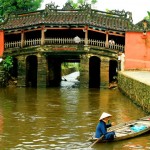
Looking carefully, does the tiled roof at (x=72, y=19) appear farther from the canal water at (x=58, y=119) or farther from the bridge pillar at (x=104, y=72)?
the canal water at (x=58, y=119)

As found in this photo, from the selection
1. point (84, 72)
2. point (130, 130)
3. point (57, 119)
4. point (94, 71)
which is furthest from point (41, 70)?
point (130, 130)

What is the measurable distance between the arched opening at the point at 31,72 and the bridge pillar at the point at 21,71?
2.42 feet

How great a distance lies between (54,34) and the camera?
1508 inches

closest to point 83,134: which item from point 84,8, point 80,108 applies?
point 80,108

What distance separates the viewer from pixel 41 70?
35375mm

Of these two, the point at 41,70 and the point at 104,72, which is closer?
the point at 104,72

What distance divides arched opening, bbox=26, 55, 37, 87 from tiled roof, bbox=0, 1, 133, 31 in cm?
347

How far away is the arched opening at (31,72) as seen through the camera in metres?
36.9

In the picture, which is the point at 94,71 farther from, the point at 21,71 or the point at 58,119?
the point at 58,119

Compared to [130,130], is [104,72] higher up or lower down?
higher up

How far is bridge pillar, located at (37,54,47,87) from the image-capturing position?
35.2m

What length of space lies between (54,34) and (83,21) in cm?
425

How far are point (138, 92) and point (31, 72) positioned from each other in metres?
19.2

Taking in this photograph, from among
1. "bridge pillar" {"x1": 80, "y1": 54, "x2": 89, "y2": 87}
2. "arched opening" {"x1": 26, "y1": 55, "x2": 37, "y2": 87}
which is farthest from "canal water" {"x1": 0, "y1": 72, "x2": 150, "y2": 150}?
"arched opening" {"x1": 26, "y1": 55, "x2": 37, "y2": 87}
